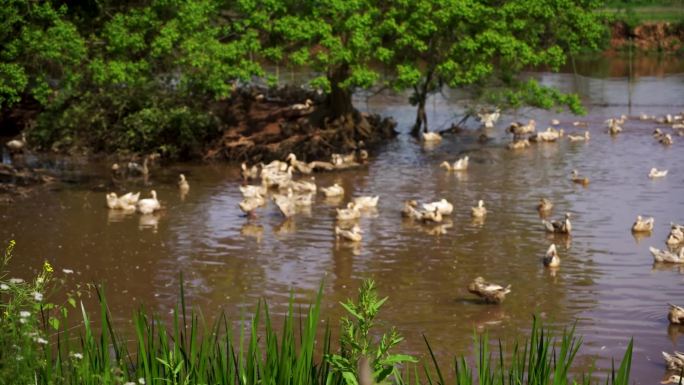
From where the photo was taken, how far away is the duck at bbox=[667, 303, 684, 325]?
12.8 metres

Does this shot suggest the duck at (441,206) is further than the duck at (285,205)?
No

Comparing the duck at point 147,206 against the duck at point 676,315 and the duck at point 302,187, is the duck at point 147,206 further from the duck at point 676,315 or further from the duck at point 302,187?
the duck at point 676,315

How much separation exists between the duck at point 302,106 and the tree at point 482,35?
118 inches

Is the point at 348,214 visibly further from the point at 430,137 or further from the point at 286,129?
the point at 430,137

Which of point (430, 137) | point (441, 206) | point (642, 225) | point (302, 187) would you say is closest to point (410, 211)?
point (441, 206)

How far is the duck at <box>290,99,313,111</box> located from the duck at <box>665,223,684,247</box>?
1267cm

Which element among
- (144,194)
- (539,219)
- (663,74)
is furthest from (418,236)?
(663,74)

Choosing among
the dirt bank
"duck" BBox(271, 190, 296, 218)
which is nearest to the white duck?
"duck" BBox(271, 190, 296, 218)

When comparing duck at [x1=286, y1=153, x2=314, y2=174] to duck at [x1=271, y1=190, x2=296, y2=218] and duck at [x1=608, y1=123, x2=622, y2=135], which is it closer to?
duck at [x1=271, y1=190, x2=296, y2=218]

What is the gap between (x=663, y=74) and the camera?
47812 millimetres

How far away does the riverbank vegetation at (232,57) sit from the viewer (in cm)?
2220

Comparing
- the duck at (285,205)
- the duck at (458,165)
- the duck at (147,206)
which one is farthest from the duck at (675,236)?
the duck at (147,206)

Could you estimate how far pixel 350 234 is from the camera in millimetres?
17328

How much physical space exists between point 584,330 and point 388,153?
48.0 ft
